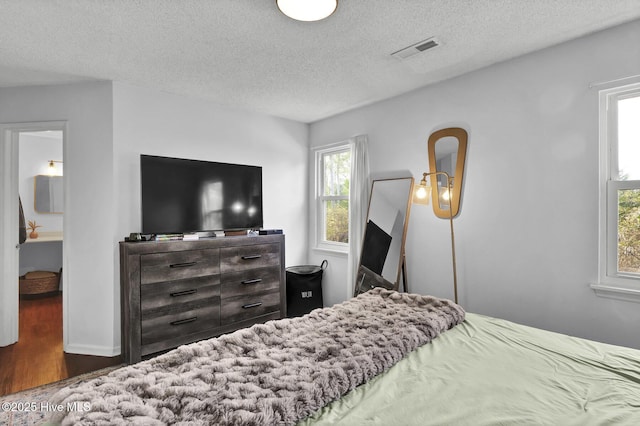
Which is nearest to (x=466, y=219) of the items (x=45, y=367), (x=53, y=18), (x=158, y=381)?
(x=158, y=381)

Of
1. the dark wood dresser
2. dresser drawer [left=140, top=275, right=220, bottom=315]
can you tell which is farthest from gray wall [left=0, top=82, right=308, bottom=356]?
dresser drawer [left=140, top=275, right=220, bottom=315]

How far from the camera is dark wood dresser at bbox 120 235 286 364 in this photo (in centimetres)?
283

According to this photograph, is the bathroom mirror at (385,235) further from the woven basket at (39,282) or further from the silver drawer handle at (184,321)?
the woven basket at (39,282)

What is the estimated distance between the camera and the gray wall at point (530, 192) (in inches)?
88.2

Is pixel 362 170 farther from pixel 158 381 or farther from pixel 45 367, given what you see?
pixel 45 367

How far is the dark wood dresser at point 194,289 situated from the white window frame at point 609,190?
2831 mm

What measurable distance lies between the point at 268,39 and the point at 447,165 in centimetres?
187

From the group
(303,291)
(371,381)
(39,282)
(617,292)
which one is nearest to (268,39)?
(371,381)

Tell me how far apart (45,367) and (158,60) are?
2711 millimetres

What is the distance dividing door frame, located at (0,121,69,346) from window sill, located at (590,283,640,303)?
4.36 m

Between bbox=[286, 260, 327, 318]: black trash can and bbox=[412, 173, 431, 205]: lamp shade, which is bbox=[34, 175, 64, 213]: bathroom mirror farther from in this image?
bbox=[412, 173, 431, 205]: lamp shade

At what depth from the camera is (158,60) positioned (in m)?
2.67

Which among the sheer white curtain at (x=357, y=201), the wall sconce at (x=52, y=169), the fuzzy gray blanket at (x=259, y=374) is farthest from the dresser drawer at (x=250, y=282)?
the wall sconce at (x=52, y=169)

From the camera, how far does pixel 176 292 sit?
3018 millimetres
